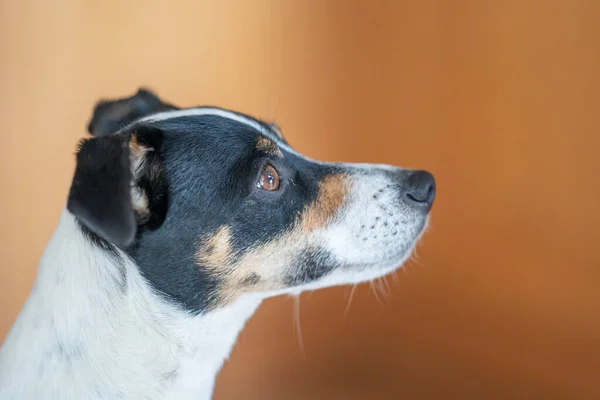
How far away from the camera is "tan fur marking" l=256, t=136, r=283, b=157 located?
1283mm

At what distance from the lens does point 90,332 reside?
117cm

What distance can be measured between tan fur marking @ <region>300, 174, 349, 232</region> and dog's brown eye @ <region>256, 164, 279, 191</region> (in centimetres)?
9

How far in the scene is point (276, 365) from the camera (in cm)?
243

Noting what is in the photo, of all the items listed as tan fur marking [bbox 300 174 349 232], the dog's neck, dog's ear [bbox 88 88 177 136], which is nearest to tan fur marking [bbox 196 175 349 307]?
tan fur marking [bbox 300 174 349 232]

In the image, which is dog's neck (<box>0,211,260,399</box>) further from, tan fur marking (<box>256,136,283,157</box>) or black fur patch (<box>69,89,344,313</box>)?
tan fur marking (<box>256,136,283,157</box>)

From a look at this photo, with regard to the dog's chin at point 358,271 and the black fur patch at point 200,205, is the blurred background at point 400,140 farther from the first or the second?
the black fur patch at point 200,205

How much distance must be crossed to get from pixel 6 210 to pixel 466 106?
1.71 meters

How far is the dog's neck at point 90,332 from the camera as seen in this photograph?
1159 mm

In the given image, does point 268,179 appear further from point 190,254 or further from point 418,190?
point 418,190

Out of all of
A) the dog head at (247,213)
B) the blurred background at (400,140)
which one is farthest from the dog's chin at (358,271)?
the blurred background at (400,140)

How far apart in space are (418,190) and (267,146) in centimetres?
36

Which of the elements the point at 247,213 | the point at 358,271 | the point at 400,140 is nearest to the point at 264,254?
the point at 247,213

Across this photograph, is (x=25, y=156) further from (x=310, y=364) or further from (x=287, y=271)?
(x=310, y=364)

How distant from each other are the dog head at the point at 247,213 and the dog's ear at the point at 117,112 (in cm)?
24
